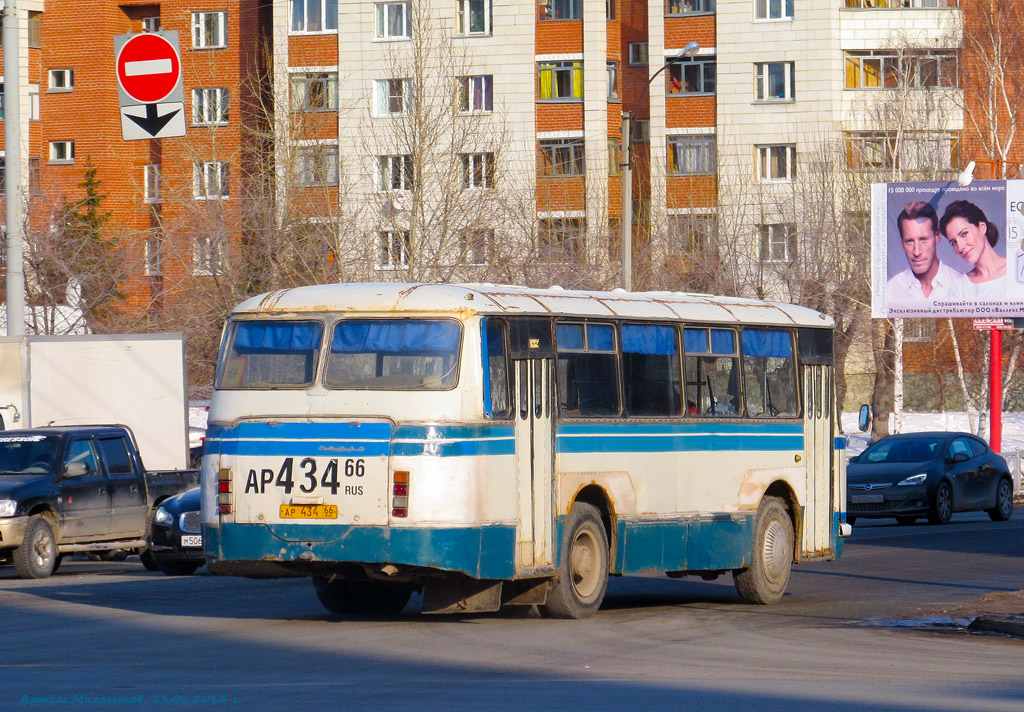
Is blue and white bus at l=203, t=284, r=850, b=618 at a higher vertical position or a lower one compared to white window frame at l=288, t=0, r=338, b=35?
lower

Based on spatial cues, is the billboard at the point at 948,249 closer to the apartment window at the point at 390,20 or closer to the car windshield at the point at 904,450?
the car windshield at the point at 904,450

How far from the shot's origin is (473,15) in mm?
59594

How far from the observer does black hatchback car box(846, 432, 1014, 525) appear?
29000 mm

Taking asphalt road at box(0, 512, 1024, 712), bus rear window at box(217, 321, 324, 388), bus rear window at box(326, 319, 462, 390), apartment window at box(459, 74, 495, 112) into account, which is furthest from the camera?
apartment window at box(459, 74, 495, 112)

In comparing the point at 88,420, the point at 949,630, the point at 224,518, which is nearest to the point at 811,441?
the point at 949,630

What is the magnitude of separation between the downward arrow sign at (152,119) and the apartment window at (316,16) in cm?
4094

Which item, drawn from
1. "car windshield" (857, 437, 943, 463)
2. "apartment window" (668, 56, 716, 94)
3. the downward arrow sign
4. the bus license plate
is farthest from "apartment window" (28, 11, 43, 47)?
the bus license plate

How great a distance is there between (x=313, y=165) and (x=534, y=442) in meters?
30.3

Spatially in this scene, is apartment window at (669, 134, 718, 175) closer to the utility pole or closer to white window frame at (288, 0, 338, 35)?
white window frame at (288, 0, 338, 35)

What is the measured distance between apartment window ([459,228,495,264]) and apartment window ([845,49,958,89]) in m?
18.8

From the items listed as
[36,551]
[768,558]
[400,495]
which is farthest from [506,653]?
[36,551]

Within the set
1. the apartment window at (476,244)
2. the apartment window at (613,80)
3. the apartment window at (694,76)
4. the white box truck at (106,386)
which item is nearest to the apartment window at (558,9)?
the apartment window at (613,80)

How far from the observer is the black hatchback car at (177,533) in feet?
67.0

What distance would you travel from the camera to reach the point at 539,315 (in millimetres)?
13766
